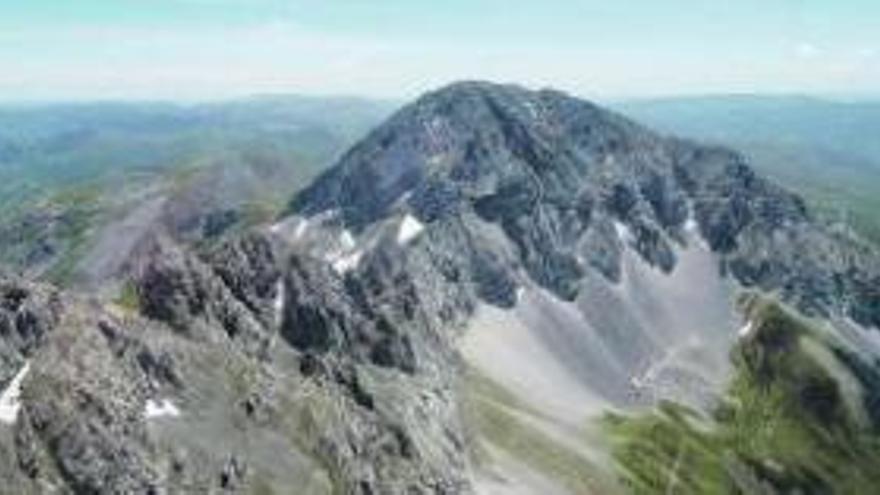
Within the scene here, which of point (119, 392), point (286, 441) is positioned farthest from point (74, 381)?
point (286, 441)

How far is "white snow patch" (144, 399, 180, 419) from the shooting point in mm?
171750

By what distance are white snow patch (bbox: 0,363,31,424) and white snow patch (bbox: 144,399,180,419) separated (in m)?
14.7

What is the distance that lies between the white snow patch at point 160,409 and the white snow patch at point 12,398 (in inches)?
577

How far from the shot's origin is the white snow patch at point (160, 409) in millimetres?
171750

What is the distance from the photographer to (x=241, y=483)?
17338 cm

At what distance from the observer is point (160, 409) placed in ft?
569

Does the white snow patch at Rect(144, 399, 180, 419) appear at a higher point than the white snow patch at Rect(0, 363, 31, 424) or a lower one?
lower

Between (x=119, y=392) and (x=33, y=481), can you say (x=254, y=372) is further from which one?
(x=33, y=481)

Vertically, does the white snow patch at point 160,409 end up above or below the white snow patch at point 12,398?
below

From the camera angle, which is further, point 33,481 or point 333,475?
point 333,475

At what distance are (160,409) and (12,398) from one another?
18543 millimetres

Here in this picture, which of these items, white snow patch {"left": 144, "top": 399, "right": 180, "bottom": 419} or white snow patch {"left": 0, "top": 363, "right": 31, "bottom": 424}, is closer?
white snow patch {"left": 0, "top": 363, "right": 31, "bottom": 424}

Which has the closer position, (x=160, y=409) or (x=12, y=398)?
(x=12, y=398)

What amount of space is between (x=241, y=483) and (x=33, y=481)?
87.8 feet
